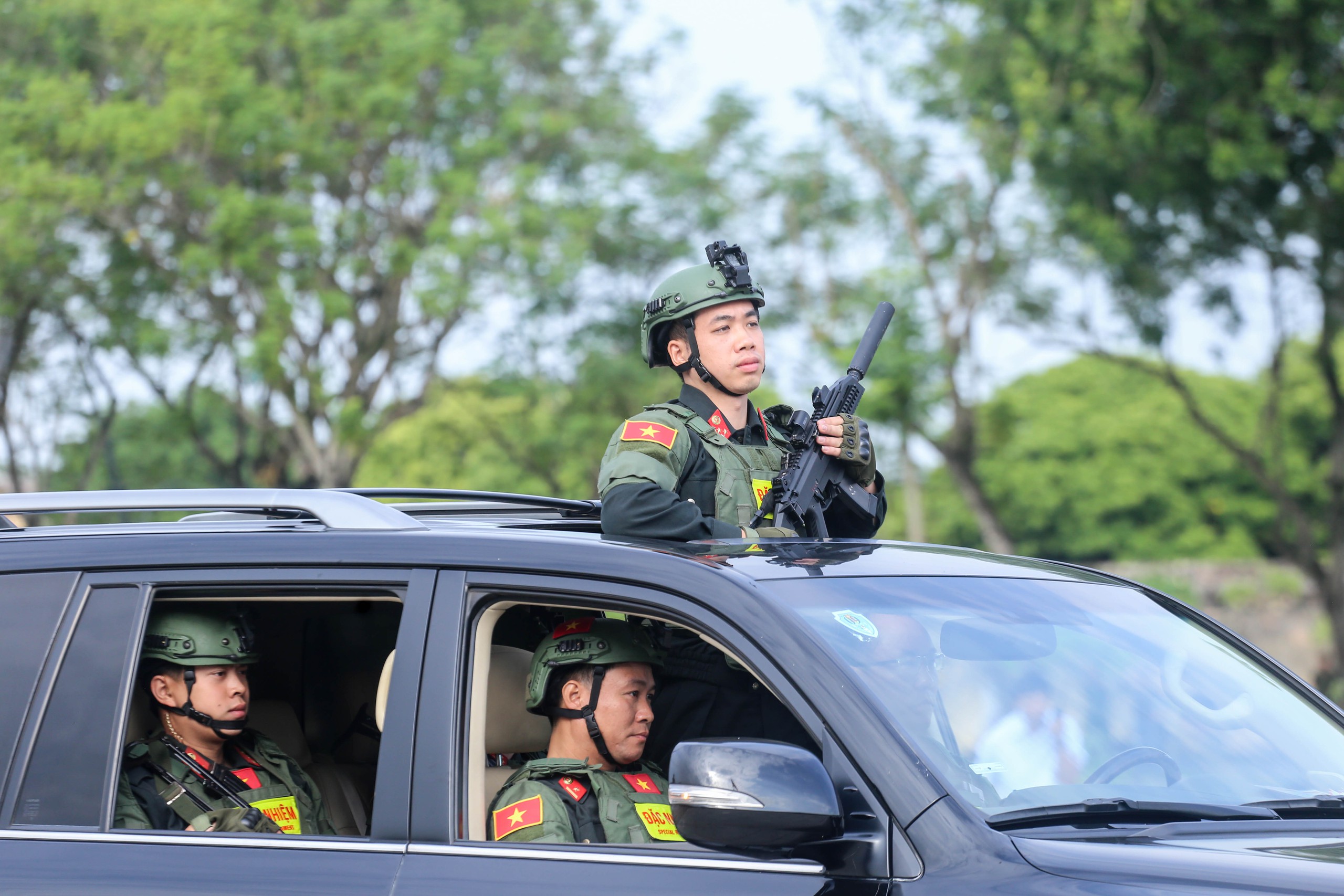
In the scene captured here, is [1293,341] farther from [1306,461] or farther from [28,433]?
[1306,461]

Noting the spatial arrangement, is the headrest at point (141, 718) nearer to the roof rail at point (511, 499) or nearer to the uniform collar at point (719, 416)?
the roof rail at point (511, 499)

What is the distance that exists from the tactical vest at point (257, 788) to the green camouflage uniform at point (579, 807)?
1.75 ft

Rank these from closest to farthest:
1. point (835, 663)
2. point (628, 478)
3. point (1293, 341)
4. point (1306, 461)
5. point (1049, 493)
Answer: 1. point (835, 663)
2. point (628, 478)
3. point (1293, 341)
4. point (1306, 461)
5. point (1049, 493)

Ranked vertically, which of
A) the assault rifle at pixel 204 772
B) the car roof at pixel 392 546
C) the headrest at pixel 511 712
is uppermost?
the car roof at pixel 392 546

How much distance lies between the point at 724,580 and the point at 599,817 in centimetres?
73

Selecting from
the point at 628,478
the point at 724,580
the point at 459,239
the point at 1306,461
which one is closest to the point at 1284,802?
the point at 724,580

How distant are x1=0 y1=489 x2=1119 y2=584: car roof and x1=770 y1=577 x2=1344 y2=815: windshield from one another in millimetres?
111

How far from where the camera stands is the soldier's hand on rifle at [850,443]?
3.96m

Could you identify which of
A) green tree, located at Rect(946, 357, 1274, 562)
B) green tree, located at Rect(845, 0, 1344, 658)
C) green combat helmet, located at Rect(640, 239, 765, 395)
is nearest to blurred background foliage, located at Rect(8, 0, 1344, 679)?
green tree, located at Rect(845, 0, 1344, 658)

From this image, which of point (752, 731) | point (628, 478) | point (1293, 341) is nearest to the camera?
point (752, 731)

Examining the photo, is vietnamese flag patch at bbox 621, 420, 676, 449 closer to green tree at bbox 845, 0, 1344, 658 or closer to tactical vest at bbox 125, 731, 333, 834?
tactical vest at bbox 125, 731, 333, 834

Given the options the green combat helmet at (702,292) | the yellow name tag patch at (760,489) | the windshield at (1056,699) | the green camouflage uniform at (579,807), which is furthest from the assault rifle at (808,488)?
the windshield at (1056,699)

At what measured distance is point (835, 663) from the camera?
229 cm

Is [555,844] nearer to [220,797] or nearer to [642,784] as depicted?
[642,784]
